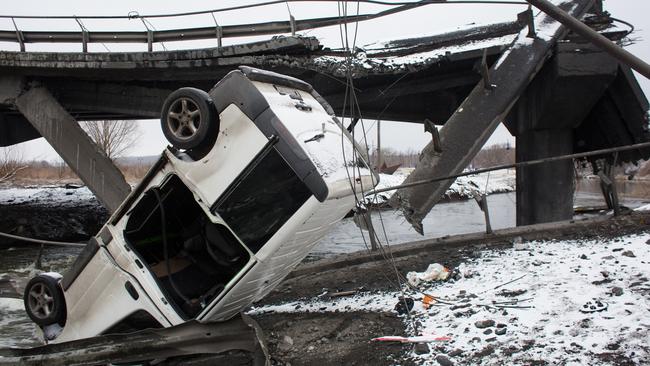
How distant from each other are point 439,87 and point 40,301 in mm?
11326

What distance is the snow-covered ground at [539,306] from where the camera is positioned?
12.8 feet

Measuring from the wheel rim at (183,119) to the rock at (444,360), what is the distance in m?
2.81

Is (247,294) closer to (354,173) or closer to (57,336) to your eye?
(354,173)

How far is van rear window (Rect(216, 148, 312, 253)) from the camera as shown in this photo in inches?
163

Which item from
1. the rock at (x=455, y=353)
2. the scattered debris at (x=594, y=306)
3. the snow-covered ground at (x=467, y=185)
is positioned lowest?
the snow-covered ground at (x=467, y=185)

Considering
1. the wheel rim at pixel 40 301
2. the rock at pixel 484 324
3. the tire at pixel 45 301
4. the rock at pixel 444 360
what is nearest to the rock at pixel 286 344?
the rock at pixel 444 360

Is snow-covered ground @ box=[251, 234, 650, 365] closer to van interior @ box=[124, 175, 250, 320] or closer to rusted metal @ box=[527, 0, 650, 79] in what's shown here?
van interior @ box=[124, 175, 250, 320]

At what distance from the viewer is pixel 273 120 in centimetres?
408

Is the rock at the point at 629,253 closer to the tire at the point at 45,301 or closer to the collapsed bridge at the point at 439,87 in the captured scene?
the collapsed bridge at the point at 439,87

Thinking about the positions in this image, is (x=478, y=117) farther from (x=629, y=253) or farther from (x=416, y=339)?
(x=416, y=339)

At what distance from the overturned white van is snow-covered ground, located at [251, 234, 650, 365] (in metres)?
1.49

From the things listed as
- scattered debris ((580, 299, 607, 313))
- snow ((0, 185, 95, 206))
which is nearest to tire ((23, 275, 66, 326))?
scattered debris ((580, 299, 607, 313))

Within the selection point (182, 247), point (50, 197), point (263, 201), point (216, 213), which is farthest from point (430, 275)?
point (50, 197)

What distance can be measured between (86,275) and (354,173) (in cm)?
276
